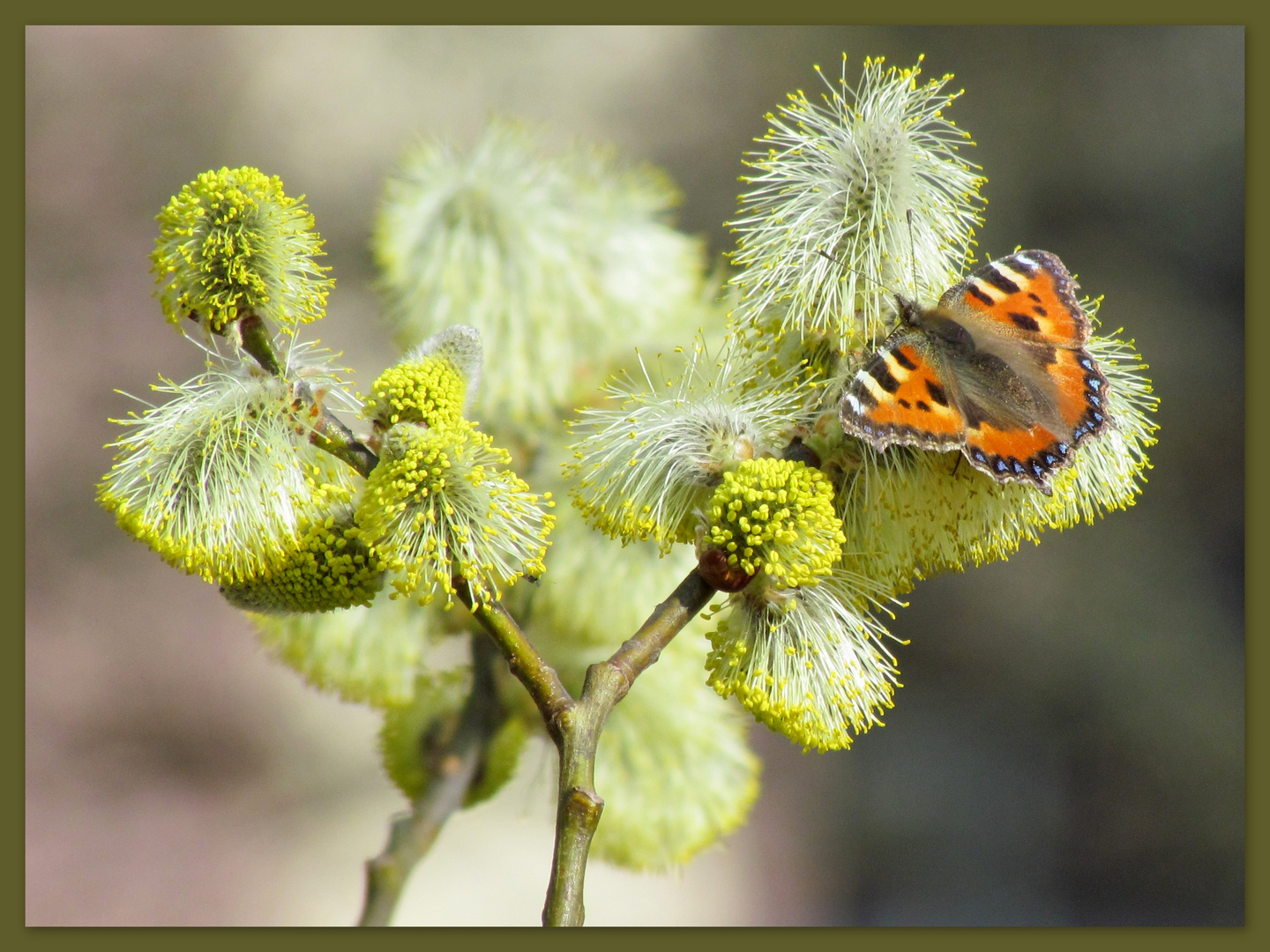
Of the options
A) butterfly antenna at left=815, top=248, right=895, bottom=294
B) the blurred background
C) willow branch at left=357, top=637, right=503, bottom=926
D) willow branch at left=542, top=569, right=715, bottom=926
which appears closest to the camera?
willow branch at left=542, top=569, right=715, bottom=926

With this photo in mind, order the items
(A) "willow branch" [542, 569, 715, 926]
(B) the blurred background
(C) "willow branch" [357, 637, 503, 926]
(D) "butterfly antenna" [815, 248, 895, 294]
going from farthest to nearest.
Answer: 1. (B) the blurred background
2. (C) "willow branch" [357, 637, 503, 926]
3. (D) "butterfly antenna" [815, 248, 895, 294]
4. (A) "willow branch" [542, 569, 715, 926]

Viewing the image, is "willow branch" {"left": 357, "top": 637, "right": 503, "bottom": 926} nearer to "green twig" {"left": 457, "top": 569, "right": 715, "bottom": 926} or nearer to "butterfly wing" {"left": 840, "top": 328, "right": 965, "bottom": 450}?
"green twig" {"left": 457, "top": 569, "right": 715, "bottom": 926}

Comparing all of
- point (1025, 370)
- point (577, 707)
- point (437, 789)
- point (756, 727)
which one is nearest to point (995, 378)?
point (1025, 370)

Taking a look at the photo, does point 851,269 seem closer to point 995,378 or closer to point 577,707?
point 995,378

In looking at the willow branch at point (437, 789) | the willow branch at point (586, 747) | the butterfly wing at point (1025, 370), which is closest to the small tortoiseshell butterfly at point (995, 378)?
the butterfly wing at point (1025, 370)

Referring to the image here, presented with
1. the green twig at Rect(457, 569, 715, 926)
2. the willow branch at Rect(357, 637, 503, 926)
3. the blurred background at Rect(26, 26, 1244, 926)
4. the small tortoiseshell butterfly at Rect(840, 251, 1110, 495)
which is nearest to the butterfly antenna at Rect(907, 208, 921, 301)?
the small tortoiseshell butterfly at Rect(840, 251, 1110, 495)

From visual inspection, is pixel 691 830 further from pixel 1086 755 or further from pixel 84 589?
pixel 84 589

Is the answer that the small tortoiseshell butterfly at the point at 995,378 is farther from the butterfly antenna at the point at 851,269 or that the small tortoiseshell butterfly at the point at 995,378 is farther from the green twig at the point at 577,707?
the green twig at the point at 577,707
